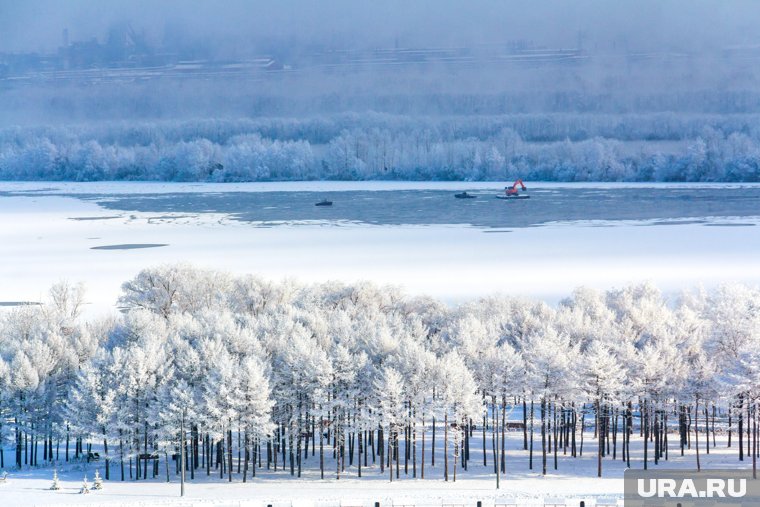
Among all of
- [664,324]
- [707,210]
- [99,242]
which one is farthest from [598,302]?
[707,210]

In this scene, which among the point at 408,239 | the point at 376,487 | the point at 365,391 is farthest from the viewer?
the point at 408,239

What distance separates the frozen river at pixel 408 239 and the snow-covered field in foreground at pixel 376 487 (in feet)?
70.6

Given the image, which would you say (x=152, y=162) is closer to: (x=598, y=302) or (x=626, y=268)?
(x=626, y=268)

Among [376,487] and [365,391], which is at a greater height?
[365,391]

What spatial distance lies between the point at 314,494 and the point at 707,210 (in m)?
81.7

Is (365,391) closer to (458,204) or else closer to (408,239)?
(408,239)

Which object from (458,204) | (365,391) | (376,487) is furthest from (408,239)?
(376,487)

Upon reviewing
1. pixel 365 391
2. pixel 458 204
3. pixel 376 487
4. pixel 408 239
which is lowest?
pixel 376 487

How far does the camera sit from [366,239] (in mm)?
93062

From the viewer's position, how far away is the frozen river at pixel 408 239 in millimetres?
73875

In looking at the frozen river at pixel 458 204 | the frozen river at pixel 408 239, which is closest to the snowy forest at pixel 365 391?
the frozen river at pixel 408 239

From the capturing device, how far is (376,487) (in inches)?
1662

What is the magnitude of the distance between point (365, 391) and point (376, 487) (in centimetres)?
676

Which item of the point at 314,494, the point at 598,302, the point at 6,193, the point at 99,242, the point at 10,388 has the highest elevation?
the point at 6,193
